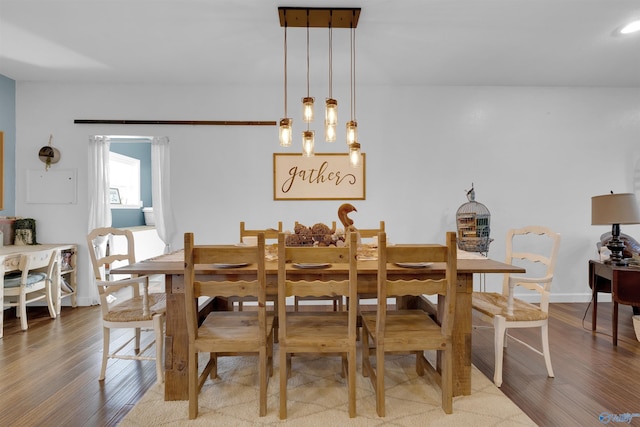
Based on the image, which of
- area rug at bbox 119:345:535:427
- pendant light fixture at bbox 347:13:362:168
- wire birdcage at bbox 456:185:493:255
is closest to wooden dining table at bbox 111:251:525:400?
area rug at bbox 119:345:535:427

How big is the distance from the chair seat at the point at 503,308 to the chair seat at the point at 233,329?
4.71 feet

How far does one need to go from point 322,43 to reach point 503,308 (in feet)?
8.57

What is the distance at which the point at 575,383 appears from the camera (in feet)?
6.98

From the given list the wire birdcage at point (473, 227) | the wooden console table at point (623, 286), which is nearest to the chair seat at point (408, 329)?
the wire birdcage at point (473, 227)

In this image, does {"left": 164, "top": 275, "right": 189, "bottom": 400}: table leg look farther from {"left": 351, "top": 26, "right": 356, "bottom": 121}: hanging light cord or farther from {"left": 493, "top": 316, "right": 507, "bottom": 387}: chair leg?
{"left": 351, "top": 26, "right": 356, "bottom": 121}: hanging light cord

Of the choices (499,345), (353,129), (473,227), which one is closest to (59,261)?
(353,129)

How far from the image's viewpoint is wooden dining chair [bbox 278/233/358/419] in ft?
5.27

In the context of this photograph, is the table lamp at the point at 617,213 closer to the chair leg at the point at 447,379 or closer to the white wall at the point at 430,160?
the white wall at the point at 430,160

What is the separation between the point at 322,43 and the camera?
300 cm

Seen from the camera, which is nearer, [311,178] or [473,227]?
[473,227]

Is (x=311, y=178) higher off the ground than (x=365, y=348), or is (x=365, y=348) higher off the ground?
(x=311, y=178)

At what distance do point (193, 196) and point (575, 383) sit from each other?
12.7 feet

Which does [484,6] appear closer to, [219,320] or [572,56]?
[572,56]

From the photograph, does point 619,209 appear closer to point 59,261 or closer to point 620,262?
point 620,262
